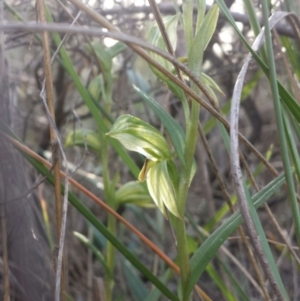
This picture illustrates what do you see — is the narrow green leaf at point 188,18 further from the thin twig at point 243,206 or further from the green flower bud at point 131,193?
the green flower bud at point 131,193

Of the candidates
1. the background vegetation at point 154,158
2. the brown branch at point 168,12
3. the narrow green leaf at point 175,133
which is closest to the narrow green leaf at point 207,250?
the background vegetation at point 154,158

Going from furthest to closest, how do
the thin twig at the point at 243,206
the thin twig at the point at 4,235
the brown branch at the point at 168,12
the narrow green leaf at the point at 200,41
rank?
the brown branch at the point at 168,12 → the thin twig at the point at 4,235 → the narrow green leaf at the point at 200,41 → the thin twig at the point at 243,206

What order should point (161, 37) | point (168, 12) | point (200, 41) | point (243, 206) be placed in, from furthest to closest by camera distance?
point (168, 12)
point (161, 37)
point (200, 41)
point (243, 206)

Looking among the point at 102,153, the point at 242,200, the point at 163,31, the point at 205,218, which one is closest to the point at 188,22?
the point at 163,31

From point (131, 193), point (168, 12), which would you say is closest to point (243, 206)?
point (131, 193)

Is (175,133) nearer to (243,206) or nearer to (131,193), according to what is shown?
(243,206)

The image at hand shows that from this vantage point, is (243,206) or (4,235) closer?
(243,206)

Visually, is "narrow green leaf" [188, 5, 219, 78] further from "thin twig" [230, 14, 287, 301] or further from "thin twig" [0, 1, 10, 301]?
"thin twig" [0, 1, 10, 301]

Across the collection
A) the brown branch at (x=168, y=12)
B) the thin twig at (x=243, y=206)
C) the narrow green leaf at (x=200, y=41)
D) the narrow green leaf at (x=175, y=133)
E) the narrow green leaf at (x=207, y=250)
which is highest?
the brown branch at (x=168, y=12)

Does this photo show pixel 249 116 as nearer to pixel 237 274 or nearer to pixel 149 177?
pixel 237 274

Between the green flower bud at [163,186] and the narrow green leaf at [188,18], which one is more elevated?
the narrow green leaf at [188,18]

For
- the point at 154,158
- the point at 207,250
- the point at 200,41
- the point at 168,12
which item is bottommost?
the point at 207,250

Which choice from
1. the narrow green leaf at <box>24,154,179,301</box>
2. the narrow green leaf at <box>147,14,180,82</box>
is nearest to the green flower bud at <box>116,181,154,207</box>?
the narrow green leaf at <box>24,154,179,301</box>

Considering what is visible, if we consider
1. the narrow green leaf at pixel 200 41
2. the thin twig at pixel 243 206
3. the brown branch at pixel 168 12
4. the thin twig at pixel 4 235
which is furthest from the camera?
the brown branch at pixel 168 12
